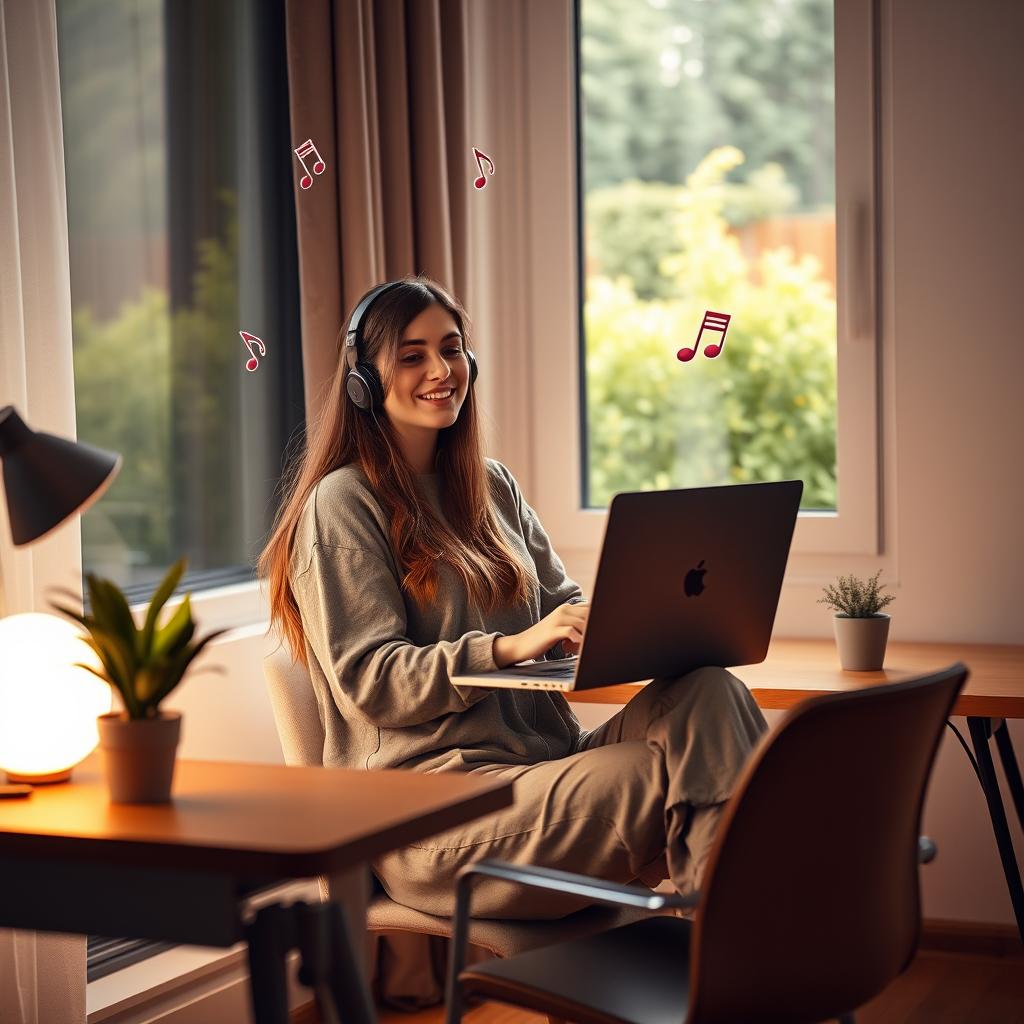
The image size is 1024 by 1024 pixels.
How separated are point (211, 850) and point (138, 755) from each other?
223mm

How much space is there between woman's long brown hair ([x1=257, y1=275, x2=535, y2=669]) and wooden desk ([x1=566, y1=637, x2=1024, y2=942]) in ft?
0.89

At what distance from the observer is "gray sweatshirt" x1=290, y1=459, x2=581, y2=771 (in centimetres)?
207

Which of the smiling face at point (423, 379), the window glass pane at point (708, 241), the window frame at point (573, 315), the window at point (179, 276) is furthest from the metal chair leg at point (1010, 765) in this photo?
the window at point (179, 276)

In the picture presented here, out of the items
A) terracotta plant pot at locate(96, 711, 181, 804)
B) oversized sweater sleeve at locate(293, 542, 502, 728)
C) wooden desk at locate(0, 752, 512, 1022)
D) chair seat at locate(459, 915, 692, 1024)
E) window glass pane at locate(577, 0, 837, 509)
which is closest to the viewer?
wooden desk at locate(0, 752, 512, 1022)

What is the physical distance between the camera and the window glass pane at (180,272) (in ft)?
8.11

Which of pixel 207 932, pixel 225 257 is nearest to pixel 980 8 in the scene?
pixel 225 257

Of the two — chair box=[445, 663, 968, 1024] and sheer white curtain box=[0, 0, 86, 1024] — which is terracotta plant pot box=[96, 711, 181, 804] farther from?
sheer white curtain box=[0, 0, 86, 1024]

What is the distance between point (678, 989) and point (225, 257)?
1680 millimetres

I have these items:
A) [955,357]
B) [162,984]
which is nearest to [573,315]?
[955,357]

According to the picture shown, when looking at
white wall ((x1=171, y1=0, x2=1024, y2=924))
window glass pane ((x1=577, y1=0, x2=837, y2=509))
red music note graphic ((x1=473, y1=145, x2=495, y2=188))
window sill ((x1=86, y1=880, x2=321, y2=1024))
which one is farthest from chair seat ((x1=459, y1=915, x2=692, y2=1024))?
red music note graphic ((x1=473, y1=145, x2=495, y2=188))

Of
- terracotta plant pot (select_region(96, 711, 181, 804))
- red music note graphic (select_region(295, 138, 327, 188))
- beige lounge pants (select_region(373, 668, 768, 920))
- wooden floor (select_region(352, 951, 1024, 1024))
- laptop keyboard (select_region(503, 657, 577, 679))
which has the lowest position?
wooden floor (select_region(352, 951, 1024, 1024))

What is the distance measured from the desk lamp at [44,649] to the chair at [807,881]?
1.56 feet

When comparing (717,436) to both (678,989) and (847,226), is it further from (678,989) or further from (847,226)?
(678,989)

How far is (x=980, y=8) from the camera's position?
2941 millimetres
